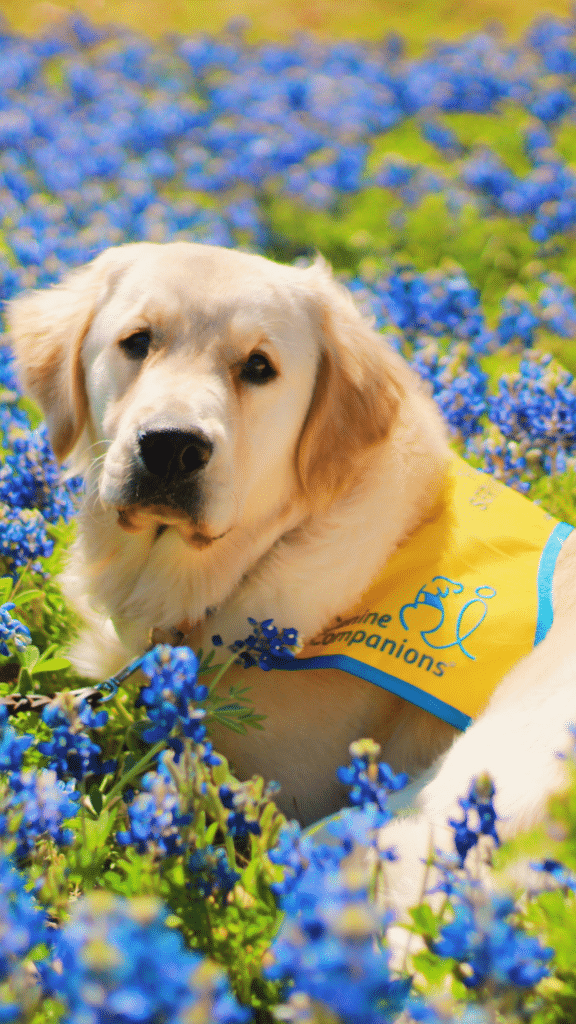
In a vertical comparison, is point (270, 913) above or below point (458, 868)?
below

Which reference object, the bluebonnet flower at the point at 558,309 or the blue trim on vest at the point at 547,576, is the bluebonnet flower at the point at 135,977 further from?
the bluebonnet flower at the point at 558,309

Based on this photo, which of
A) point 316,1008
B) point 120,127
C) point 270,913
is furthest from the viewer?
point 120,127

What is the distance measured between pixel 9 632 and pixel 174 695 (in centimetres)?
77

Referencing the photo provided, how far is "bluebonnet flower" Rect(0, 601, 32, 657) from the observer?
6.71ft

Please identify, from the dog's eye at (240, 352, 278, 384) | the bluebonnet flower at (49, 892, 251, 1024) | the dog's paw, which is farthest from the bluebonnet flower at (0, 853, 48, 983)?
the dog's eye at (240, 352, 278, 384)

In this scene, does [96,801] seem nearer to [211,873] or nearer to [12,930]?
[211,873]

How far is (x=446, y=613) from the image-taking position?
234 cm

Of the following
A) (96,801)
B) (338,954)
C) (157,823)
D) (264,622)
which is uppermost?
(338,954)

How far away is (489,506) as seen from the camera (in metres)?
2.63

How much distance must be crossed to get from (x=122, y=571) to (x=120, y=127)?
26.3 feet

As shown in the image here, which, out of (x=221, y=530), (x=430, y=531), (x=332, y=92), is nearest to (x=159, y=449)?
(x=221, y=530)

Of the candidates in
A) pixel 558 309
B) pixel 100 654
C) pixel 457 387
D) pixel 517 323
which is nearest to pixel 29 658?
pixel 100 654

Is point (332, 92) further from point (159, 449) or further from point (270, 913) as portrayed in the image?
point (270, 913)

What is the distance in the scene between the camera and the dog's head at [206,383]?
217cm
